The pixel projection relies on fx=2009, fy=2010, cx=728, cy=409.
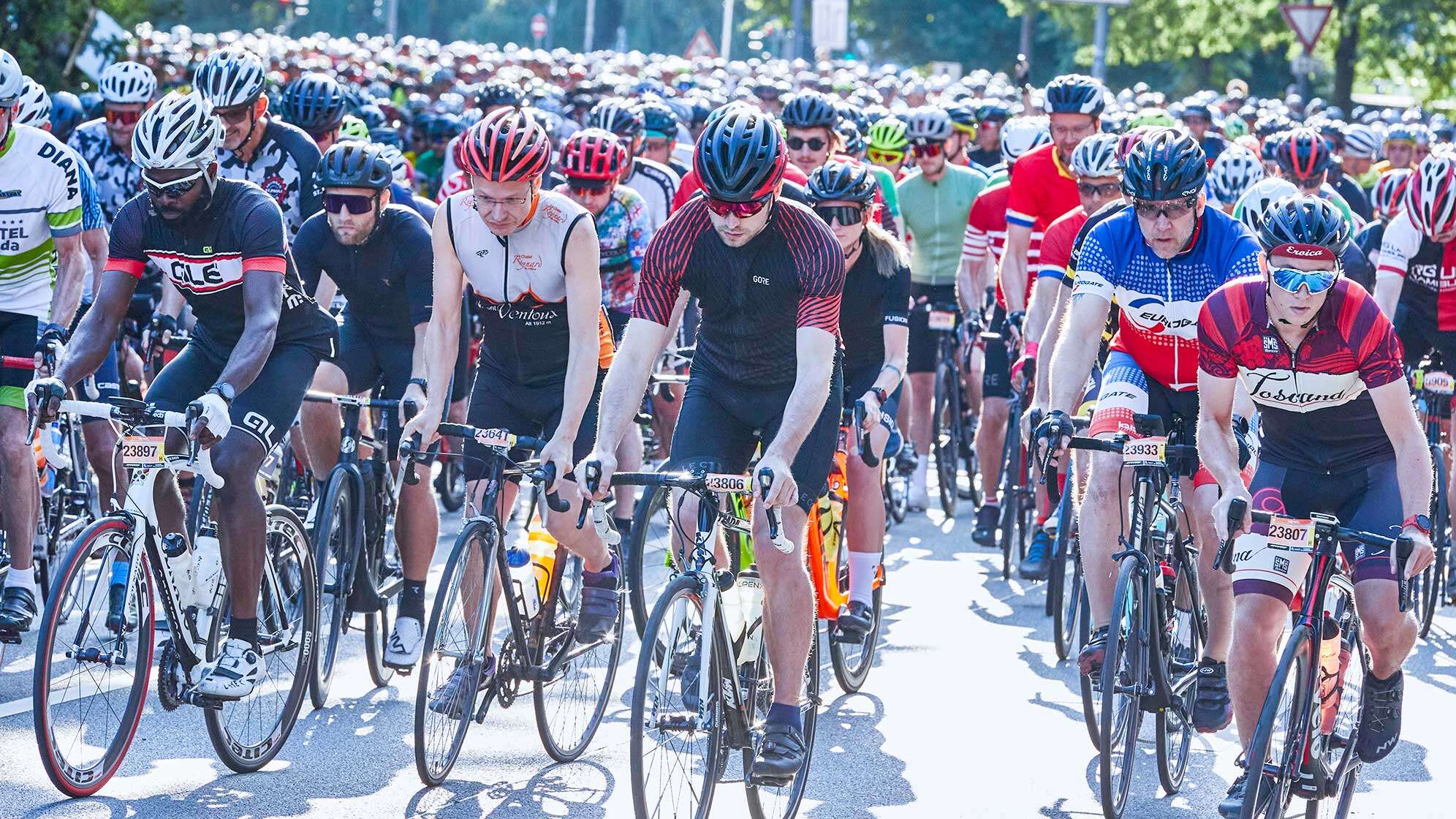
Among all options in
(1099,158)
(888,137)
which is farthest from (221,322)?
(888,137)

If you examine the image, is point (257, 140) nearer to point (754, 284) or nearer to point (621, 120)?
point (621, 120)

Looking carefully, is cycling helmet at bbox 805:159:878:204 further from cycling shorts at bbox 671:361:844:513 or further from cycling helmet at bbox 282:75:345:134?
cycling helmet at bbox 282:75:345:134

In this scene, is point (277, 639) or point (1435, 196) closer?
point (277, 639)

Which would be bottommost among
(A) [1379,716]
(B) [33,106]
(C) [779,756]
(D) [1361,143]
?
(C) [779,756]

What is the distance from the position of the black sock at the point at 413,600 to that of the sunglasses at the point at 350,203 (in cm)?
144

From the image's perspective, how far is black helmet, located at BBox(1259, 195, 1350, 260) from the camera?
5762 millimetres

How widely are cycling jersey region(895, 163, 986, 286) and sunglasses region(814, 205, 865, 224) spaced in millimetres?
4029

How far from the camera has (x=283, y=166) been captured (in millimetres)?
9469

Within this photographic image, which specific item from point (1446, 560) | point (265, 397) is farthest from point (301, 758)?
point (1446, 560)

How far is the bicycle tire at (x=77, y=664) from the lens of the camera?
5824 mm

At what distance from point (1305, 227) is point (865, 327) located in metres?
2.78

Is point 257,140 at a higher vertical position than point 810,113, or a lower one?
lower

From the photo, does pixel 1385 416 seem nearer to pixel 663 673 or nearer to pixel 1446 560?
pixel 663 673

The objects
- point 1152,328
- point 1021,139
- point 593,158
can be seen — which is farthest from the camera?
point 1021,139
